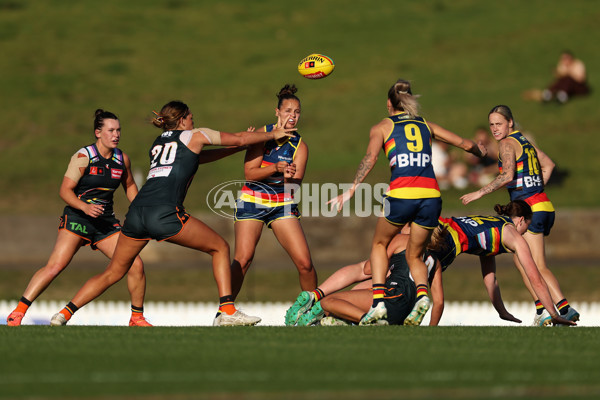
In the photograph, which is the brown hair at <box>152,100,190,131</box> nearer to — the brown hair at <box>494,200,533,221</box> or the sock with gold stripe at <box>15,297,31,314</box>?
the sock with gold stripe at <box>15,297,31,314</box>

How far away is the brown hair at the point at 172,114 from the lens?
912cm

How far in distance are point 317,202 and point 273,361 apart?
15.4m

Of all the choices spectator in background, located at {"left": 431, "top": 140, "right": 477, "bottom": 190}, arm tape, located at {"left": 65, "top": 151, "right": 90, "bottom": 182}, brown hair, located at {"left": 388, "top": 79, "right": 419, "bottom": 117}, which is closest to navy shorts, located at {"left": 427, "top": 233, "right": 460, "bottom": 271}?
brown hair, located at {"left": 388, "top": 79, "right": 419, "bottom": 117}

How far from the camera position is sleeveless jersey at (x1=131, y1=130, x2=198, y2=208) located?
8.77 m

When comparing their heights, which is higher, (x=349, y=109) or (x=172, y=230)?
(x=349, y=109)

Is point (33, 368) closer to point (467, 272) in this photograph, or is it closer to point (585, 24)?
point (467, 272)

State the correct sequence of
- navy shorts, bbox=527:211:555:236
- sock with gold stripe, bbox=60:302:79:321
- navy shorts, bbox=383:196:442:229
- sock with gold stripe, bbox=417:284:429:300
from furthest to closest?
navy shorts, bbox=527:211:555:236 < sock with gold stripe, bbox=60:302:79:321 < sock with gold stripe, bbox=417:284:429:300 < navy shorts, bbox=383:196:442:229

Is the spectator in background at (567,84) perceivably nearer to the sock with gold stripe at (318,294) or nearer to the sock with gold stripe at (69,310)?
the sock with gold stripe at (318,294)

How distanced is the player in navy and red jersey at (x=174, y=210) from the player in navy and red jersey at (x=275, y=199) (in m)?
0.81

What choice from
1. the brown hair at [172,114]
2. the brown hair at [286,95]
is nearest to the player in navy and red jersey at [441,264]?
the brown hair at [286,95]

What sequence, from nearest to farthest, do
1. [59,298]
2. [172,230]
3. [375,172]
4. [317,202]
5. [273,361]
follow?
[273,361] → [172,230] → [59,298] → [317,202] → [375,172]

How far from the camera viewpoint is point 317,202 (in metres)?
22.0

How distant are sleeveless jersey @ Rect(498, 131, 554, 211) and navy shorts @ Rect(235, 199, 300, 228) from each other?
7.57ft

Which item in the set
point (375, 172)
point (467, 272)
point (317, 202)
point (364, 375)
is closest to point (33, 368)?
point (364, 375)
